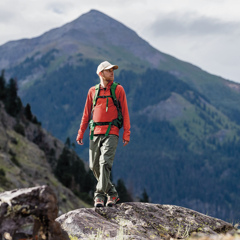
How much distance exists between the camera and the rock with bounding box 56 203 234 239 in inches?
371

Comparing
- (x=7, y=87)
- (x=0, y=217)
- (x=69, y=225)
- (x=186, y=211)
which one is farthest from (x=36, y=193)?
(x=7, y=87)

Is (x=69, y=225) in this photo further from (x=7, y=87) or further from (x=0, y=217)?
(x=7, y=87)

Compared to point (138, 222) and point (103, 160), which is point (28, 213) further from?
point (103, 160)

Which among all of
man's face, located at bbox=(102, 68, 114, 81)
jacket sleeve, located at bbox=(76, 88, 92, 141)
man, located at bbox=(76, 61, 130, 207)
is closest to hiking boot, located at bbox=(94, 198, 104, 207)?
man, located at bbox=(76, 61, 130, 207)

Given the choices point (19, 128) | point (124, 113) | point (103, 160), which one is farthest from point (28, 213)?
point (19, 128)

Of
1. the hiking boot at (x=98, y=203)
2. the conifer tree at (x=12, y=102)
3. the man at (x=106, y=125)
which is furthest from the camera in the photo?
the conifer tree at (x=12, y=102)

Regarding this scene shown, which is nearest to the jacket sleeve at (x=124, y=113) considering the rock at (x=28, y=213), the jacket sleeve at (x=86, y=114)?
the jacket sleeve at (x=86, y=114)

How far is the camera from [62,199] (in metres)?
65.4

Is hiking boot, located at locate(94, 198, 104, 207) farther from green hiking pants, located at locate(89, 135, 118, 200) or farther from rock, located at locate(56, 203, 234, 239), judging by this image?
rock, located at locate(56, 203, 234, 239)

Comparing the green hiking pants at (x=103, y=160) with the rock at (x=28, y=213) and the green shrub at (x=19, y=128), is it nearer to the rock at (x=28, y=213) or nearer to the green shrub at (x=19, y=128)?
the rock at (x=28, y=213)

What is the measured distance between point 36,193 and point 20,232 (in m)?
0.65

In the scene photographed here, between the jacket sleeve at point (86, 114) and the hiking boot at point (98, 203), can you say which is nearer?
the hiking boot at point (98, 203)

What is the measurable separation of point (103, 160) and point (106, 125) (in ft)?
2.88

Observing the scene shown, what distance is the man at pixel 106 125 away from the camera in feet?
37.6
